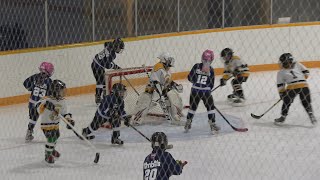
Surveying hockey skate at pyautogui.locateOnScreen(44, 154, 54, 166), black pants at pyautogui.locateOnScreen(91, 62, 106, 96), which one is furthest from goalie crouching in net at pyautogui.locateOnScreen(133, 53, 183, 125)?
hockey skate at pyautogui.locateOnScreen(44, 154, 54, 166)

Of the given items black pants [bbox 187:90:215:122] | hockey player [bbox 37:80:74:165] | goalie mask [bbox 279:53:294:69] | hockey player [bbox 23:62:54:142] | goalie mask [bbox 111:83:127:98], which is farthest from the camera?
goalie mask [bbox 279:53:294:69]

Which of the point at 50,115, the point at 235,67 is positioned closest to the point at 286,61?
the point at 235,67

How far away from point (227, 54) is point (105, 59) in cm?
151

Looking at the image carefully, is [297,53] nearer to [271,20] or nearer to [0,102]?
[271,20]

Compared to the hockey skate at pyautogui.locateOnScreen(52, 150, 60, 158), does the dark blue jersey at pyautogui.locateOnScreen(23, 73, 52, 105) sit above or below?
above

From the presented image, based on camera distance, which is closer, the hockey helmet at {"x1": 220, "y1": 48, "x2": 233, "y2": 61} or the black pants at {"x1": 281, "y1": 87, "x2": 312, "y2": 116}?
the black pants at {"x1": 281, "y1": 87, "x2": 312, "y2": 116}

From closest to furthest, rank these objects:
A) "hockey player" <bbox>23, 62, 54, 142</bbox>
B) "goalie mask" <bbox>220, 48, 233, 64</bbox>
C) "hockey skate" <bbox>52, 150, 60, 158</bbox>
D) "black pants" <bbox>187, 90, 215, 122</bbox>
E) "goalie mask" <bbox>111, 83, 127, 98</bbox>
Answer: "hockey skate" <bbox>52, 150, 60, 158</bbox> < "goalie mask" <bbox>111, 83, 127, 98</bbox> < "hockey player" <bbox>23, 62, 54, 142</bbox> < "black pants" <bbox>187, 90, 215, 122</bbox> < "goalie mask" <bbox>220, 48, 233, 64</bbox>

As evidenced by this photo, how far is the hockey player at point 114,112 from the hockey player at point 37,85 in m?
0.60

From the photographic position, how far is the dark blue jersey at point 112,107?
852 cm

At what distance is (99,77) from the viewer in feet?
35.1

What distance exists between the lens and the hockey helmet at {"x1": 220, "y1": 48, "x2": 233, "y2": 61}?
10.2 meters

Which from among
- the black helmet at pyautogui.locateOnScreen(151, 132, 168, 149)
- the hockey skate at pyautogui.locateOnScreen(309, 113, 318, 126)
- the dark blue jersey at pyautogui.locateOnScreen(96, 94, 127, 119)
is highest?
the black helmet at pyautogui.locateOnScreen(151, 132, 168, 149)

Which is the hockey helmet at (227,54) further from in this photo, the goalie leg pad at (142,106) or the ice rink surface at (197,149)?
the goalie leg pad at (142,106)

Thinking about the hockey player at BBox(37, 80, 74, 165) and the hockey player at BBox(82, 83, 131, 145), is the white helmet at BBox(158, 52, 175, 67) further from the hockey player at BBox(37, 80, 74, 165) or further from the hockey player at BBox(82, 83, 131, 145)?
the hockey player at BBox(37, 80, 74, 165)
